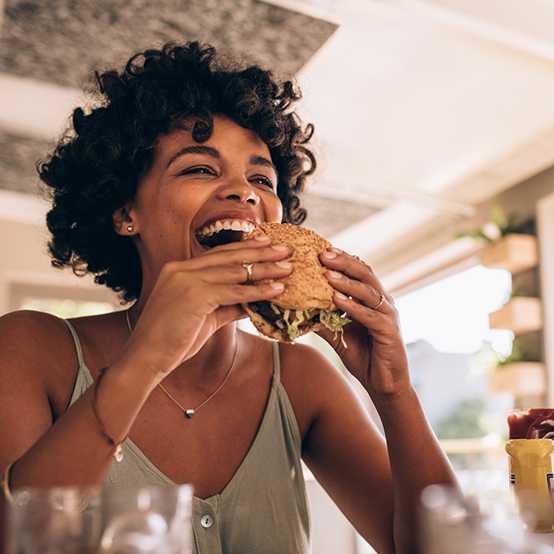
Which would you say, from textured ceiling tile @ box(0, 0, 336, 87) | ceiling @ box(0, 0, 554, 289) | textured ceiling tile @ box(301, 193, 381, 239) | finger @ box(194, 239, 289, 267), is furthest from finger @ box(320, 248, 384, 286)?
textured ceiling tile @ box(301, 193, 381, 239)

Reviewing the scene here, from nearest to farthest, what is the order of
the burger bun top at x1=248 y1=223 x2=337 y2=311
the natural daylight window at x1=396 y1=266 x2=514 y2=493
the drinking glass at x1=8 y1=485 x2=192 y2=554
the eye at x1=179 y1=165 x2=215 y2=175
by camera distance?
the drinking glass at x1=8 y1=485 x2=192 y2=554, the burger bun top at x1=248 y1=223 x2=337 y2=311, the eye at x1=179 y1=165 x2=215 y2=175, the natural daylight window at x1=396 y1=266 x2=514 y2=493

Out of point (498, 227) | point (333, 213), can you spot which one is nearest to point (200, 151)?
point (498, 227)

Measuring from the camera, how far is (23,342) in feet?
4.36

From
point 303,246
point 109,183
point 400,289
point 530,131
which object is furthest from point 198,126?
point 400,289

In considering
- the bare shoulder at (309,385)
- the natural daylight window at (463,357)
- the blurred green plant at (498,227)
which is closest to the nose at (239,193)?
the bare shoulder at (309,385)

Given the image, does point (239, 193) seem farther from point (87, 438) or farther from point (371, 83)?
point (371, 83)

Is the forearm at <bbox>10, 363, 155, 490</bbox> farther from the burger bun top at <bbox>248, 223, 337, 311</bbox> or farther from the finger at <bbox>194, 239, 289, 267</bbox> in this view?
the burger bun top at <bbox>248, 223, 337, 311</bbox>

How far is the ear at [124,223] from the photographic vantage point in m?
1.69

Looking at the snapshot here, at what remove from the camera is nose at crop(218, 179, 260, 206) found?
1.46 m

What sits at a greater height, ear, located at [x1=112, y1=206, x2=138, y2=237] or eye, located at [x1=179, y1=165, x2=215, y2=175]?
eye, located at [x1=179, y1=165, x2=215, y2=175]

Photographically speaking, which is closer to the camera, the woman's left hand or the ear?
the woman's left hand

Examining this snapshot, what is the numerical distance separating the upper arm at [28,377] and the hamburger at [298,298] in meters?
0.50

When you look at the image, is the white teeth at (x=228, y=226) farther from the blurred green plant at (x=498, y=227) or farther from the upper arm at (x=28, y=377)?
the blurred green plant at (x=498, y=227)

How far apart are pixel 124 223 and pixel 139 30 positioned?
230 centimetres
